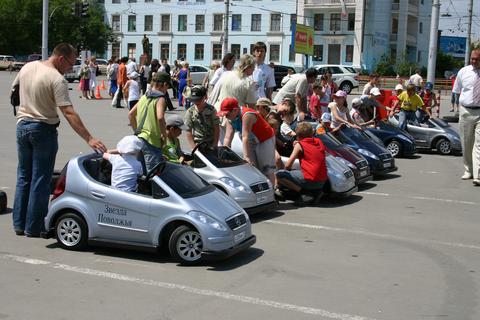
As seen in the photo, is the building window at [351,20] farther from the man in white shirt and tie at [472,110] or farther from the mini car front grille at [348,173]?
the mini car front grille at [348,173]

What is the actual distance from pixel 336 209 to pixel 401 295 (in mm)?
3986

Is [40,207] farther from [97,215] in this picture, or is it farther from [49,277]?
[49,277]

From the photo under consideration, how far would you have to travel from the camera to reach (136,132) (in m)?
7.93

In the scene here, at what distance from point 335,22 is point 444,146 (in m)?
62.7

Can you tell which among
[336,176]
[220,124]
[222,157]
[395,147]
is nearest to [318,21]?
[395,147]

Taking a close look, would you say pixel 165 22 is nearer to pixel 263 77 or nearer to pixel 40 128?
pixel 263 77

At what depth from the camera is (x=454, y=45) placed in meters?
97.6

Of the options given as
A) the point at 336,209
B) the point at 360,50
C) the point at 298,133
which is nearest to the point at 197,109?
the point at 298,133

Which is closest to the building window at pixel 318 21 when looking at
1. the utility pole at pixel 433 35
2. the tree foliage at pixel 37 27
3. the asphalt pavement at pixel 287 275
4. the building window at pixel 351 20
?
the building window at pixel 351 20

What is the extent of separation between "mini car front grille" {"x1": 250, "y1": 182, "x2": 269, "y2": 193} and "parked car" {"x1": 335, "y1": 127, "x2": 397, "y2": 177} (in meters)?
4.11

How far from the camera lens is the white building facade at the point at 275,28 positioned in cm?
7638

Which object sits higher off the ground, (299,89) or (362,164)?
(299,89)

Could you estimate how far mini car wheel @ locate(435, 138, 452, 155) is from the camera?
16688 mm

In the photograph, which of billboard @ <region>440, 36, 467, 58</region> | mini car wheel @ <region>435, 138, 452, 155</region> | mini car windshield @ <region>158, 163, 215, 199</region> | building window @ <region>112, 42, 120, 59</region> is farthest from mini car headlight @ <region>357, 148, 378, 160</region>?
billboard @ <region>440, 36, 467, 58</region>
